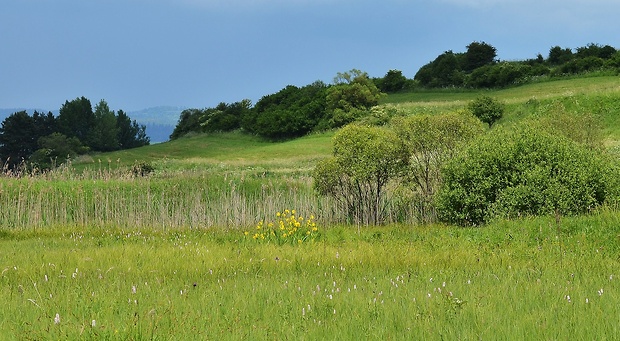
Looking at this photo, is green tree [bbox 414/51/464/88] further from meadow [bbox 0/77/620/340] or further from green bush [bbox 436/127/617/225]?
meadow [bbox 0/77/620/340]

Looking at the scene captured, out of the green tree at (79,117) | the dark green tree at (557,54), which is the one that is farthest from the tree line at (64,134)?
the dark green tree at (557,54)

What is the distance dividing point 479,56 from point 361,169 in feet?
276

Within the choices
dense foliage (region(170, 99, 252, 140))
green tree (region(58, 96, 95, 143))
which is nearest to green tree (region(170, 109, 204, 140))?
dense foliage (region(170, 99, 252, 140))

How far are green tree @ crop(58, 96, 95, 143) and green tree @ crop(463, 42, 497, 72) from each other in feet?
223

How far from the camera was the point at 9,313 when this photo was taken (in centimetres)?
570

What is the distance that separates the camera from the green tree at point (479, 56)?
9581 cm

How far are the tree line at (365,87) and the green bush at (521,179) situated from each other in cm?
5106

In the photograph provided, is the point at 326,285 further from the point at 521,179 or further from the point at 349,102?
the point at 349,102

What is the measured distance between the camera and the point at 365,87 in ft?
256

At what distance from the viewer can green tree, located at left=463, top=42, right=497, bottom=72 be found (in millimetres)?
95812

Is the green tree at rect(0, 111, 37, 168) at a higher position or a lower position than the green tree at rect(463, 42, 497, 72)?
lower

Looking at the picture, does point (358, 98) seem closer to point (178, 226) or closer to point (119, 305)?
point (178, 226)

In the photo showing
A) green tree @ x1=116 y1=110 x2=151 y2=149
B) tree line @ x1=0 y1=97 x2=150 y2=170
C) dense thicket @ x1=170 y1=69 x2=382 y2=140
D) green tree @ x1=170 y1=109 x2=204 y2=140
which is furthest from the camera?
green tree @ x1=116 y1=110 x2=151 y2=149

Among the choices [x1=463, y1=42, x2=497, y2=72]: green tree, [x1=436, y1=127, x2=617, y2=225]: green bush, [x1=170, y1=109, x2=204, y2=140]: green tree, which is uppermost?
[x1=463, y1=42, x2=497, y2=72]: green tree
